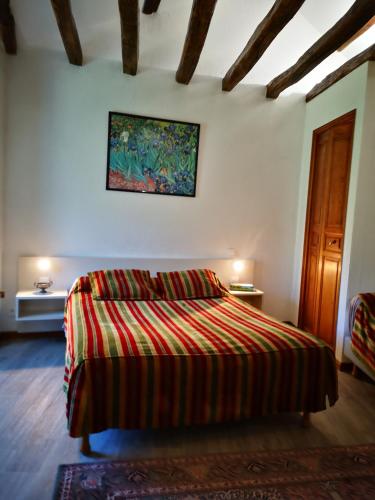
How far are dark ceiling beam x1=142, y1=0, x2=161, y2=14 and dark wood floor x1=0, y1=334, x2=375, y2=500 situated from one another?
3416 millimetres

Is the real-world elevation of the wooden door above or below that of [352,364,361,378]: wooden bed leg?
above

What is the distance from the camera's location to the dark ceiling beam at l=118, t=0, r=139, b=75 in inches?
95.7

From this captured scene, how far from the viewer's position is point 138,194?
3695mm

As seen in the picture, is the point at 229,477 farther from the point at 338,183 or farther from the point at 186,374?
the point at 338,183

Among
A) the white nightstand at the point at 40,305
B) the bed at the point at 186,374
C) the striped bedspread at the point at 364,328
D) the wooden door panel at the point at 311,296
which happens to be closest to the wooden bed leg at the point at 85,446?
the bed at the point at 186,374

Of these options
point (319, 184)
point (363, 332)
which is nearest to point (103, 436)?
point (363, 332)

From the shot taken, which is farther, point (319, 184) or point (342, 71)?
point (319, 184)

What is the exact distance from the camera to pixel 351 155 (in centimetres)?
315

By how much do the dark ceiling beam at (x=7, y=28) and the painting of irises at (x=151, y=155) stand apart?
3.37 ft

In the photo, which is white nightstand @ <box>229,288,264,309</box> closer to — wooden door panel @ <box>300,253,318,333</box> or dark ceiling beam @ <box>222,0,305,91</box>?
wooden door panel @ <box>300,253,318,333</box>

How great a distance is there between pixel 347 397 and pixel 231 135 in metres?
2.83

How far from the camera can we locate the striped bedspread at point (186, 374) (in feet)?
5.89

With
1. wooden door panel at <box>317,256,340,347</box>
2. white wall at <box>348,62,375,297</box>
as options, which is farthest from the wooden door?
white wall at <box>348,62,375,297</box>

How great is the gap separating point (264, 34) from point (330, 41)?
0.54 m
